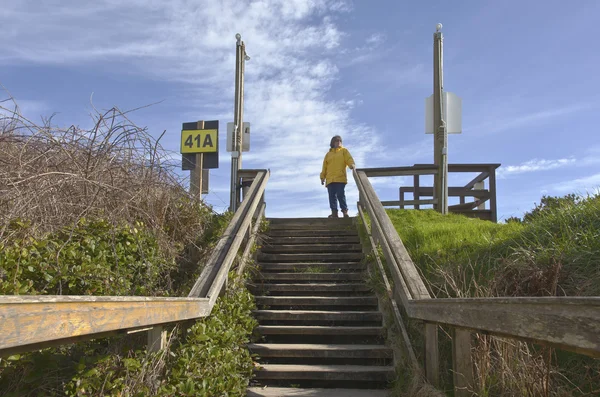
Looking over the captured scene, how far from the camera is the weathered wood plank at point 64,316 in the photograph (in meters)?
1.36

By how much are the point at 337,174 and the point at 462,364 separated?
5.70 meters

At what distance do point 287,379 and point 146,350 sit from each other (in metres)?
1.62

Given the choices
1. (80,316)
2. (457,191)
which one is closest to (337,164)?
(457,191)

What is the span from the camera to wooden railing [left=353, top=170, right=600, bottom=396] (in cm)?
149

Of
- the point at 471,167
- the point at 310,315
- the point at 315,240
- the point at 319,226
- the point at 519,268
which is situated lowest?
the point at 310,315

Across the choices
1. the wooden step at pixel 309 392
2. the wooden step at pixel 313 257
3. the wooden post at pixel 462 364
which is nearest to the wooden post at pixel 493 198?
the wooden step at pixel 313 257

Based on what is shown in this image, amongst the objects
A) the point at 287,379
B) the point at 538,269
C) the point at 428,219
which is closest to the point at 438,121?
the point at 428,219

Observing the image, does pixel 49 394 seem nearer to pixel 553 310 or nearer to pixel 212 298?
pixel 212 298

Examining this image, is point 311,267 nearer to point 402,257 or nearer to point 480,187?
point 402,257

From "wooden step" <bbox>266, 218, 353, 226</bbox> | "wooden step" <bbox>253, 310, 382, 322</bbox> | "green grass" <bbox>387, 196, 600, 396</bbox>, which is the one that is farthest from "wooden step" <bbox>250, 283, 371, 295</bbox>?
"wooden step" <bbox>266, 218, 353, 226</bbox>

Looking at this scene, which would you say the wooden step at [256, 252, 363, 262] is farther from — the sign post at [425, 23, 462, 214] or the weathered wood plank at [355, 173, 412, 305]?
the sign post at [425, 23, 462, 214]

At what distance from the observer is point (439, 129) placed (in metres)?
8.55

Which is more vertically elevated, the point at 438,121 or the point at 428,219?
the point at 438,121

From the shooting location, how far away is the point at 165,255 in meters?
5.20
